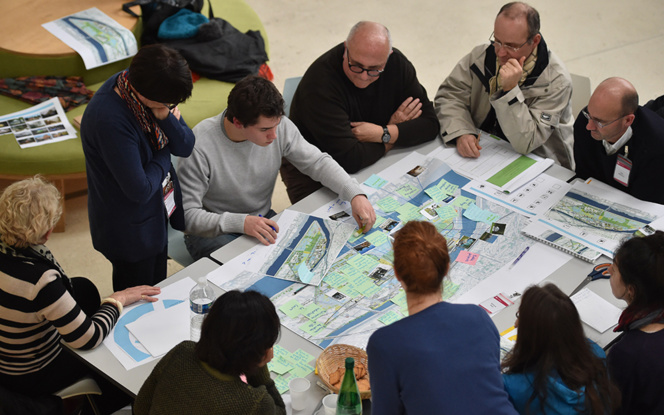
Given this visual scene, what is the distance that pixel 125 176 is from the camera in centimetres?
255

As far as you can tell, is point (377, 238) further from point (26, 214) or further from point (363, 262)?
point (26, 214)

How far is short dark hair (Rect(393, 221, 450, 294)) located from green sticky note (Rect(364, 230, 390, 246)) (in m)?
0.96

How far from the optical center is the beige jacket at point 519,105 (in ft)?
11.2

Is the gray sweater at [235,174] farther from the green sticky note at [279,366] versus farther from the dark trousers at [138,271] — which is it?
the green sticky note at [279,366]

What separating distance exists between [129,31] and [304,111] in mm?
1908

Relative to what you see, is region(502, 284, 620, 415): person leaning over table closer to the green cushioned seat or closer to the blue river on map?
the blue river on map

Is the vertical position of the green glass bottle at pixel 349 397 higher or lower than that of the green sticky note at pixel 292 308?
higher

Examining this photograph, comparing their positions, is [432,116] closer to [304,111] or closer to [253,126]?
[304,111]

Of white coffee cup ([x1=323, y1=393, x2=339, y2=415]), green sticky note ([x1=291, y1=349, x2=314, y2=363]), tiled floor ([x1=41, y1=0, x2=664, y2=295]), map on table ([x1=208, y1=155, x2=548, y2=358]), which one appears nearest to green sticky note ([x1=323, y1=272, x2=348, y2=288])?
map on table ([x1=208, y1=155, x2=548, y2=358])

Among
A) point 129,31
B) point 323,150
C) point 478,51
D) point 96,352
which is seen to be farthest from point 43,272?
point 129,31

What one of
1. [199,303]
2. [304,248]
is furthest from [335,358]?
[304,248]

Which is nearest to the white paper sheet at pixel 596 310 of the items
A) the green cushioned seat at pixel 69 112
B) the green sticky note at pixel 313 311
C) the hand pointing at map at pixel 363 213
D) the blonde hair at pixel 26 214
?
the hand pointing at map at pixel 363 213

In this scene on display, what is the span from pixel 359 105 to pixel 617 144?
126 centimetres

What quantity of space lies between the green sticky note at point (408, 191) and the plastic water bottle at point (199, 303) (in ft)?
3.54
